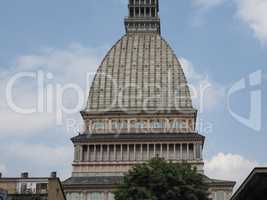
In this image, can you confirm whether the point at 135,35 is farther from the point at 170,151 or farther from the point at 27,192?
the point at 27,192

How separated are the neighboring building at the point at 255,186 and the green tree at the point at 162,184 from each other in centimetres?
2426

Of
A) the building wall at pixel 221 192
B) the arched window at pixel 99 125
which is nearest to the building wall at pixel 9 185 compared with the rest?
the building wall at pixel 221 192

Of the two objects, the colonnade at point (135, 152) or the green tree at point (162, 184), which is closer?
the green tree at point (162, 184)

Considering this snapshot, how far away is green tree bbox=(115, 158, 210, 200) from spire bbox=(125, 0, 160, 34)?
77.0m

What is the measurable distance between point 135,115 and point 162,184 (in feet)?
183

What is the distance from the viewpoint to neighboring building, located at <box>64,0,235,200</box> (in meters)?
104

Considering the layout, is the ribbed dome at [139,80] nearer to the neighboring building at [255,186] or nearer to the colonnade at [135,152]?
the colonnade at [135,152]

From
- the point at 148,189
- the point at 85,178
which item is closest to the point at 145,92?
the point at 85,178

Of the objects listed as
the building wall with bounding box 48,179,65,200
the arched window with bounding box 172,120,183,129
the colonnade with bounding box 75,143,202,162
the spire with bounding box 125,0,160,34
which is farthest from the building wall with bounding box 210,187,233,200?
the spire with bounding box 125,0,160,34

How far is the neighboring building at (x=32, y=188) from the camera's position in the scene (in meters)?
55.6

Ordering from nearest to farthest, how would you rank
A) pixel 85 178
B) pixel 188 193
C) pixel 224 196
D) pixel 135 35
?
pixel 188 193 < pixel 224 196 < pixel 85 178 < pixel 135 35

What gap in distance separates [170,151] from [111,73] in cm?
2631

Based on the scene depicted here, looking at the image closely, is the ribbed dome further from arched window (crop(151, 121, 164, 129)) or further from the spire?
arched window (crop(151, 121, 164, 129))

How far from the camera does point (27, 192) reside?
58.0 meters
